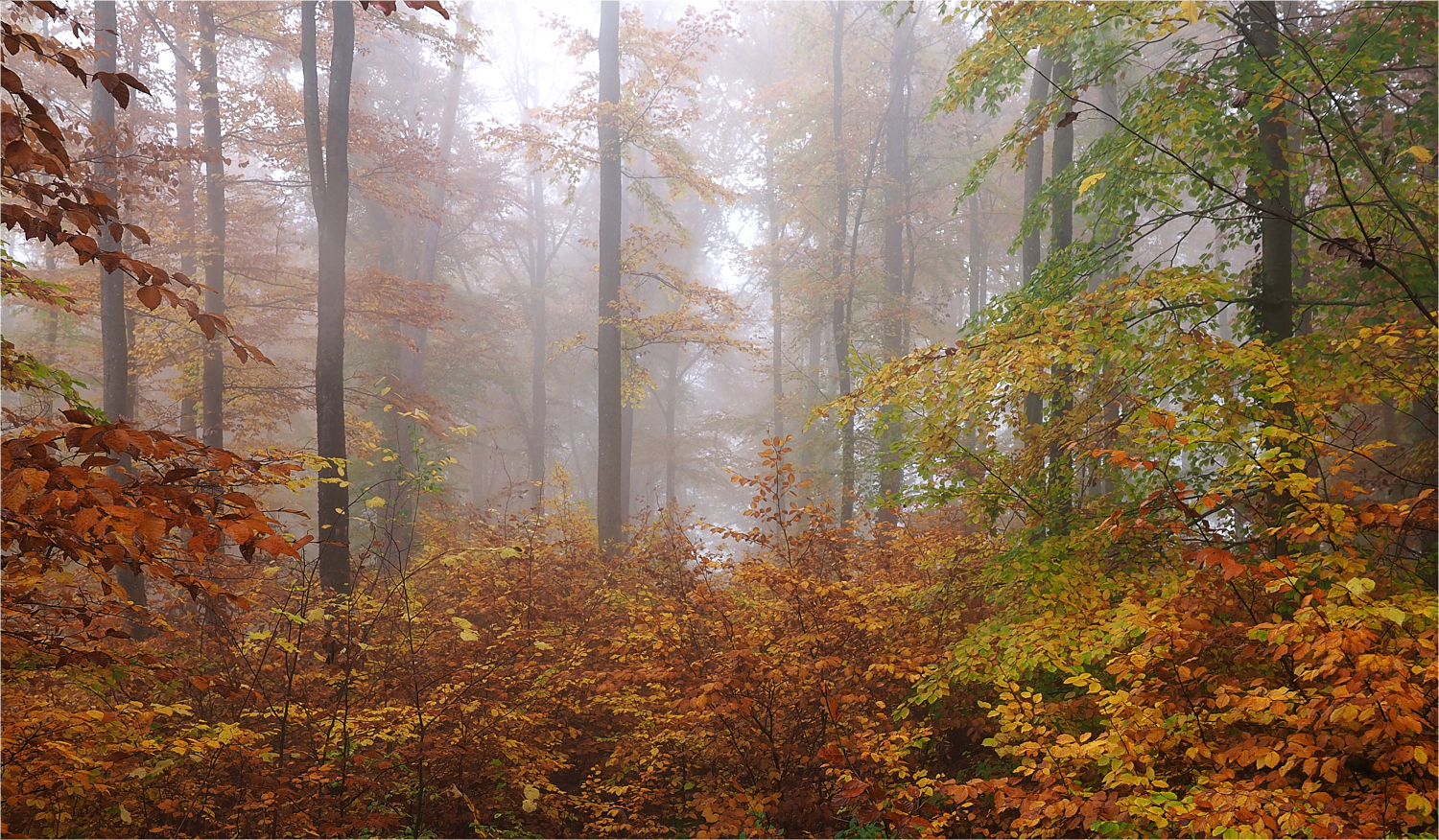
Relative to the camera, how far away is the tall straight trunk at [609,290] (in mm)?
10484

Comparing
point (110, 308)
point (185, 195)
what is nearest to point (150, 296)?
point (110, 308)

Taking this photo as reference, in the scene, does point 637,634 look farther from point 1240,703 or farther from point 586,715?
point 1240,703

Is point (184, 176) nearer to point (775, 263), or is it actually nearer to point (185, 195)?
point (185, 195)

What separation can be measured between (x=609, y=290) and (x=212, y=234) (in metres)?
5.99

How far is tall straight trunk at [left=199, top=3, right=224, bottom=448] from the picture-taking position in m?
10.2

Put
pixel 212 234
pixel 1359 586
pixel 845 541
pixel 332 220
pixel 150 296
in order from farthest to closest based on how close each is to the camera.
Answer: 1. pixel 212 234
2. pixel 332 220
3. pixel 845 541
4. pixel 1359 586
5. pixel 150 296

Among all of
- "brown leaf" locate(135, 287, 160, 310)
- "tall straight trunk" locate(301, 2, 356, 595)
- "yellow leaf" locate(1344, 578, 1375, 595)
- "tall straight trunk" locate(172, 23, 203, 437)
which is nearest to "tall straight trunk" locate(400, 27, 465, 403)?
"tall straight trunk" locate(172, 23, 203, 437)

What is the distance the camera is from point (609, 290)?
1084 cm

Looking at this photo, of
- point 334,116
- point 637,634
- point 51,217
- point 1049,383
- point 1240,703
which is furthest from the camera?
point 334,116

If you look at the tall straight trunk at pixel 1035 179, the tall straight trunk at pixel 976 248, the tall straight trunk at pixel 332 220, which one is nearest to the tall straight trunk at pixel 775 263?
the tall straight trunk at pixel 976 248

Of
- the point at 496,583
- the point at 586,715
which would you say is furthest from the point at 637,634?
the point at 496,583

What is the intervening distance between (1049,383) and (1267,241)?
6.93 ft

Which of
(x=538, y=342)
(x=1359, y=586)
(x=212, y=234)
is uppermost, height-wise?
(x=538, y=342)

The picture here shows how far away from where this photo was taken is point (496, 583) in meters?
7.21
